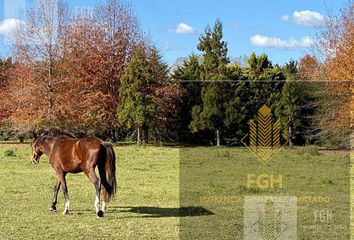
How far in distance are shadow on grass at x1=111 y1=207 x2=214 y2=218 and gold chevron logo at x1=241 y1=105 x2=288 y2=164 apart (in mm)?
1654

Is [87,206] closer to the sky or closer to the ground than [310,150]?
closer to the ground

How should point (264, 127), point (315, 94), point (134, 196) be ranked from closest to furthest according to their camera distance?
point (264, 127) < point (134, 196) < point (315, 94)

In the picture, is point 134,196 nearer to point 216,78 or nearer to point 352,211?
point 216,78

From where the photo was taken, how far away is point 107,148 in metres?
7.95

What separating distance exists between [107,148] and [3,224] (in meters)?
1.94

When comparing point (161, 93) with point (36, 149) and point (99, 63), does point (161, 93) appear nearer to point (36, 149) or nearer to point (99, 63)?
point (99, 63)

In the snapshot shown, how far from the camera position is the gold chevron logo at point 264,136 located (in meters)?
8.70

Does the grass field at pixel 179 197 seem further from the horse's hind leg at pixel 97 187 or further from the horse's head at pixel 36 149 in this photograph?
the horse's head at pixel 36 149

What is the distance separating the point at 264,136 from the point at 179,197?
2.13 meters

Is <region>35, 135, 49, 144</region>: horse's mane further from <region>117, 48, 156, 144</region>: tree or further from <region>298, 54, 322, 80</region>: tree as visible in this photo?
<region>117, 48, 156, 144</region>: tree

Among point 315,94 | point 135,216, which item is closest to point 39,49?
point 315,94

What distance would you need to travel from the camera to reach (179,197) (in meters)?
9.67

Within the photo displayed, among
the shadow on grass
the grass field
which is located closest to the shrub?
the grass field

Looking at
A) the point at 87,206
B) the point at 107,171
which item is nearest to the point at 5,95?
the point at 87,206
